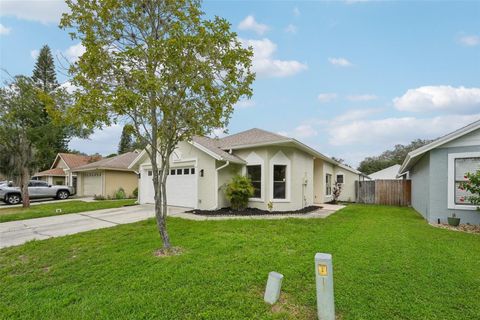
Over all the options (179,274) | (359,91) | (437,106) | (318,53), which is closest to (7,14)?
(179,274)

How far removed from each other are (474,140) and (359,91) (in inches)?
263

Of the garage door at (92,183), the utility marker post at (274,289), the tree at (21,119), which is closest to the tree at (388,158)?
the garage door at (92,183)

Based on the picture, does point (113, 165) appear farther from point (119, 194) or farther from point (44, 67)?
point (44, 67)

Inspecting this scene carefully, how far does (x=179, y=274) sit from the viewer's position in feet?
13.4

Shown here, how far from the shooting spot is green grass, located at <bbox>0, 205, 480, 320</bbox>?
3.04 meters

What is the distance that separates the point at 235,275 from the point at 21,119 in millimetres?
17036

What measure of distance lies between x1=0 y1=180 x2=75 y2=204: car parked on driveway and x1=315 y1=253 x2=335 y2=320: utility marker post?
2373cm

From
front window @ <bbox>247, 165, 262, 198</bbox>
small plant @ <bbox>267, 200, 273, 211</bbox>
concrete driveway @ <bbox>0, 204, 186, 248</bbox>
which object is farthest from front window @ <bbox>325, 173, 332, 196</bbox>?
concrete driveway @ <bbox>0, 204, 186, 248</bbox>

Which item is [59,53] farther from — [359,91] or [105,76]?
[359,91]

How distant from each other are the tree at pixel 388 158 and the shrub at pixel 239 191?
44.2 metres

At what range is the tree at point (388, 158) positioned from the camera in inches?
1825

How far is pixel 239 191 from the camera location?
1048 centimetres

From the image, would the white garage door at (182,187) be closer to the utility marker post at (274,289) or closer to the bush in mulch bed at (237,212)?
the bush in mulch bed at (237,212)

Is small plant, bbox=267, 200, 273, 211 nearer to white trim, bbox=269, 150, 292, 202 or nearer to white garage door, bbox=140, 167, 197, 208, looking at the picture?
white trim, bbox=269, 150, 292, 202
